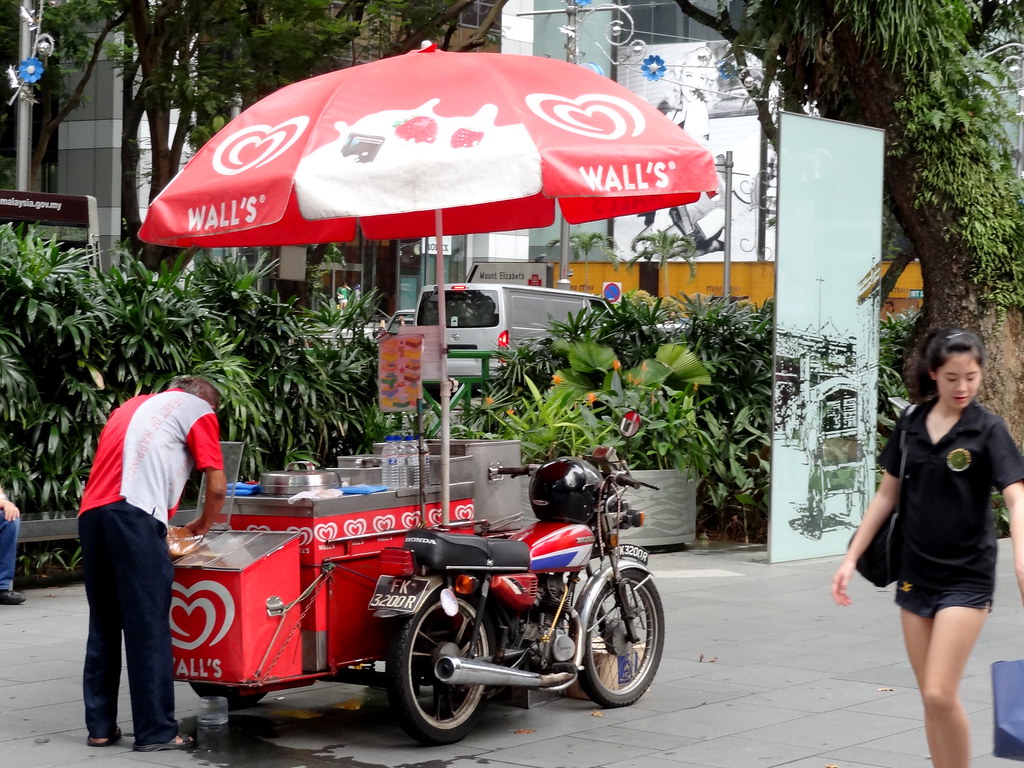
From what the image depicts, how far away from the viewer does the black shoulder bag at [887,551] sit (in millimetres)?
4922

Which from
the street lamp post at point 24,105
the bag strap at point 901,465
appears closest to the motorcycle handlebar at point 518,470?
the bag strap at point 901,465

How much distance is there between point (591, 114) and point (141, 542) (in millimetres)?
2684

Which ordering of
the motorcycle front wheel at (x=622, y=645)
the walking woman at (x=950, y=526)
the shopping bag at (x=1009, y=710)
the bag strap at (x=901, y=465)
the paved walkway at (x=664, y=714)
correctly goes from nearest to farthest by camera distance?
the shopping bag at (x=1009, y=710)
the walking woman at (x=950, y=526)
the bag strap at (x=901, y=465)
the paved walkway at (x=664, y=714)
the motorcycle front wheel at (x=622, y=645)

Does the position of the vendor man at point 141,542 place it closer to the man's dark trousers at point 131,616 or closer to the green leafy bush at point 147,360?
the man's dark trousers at point 131,616

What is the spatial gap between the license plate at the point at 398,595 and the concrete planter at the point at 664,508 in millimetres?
5849

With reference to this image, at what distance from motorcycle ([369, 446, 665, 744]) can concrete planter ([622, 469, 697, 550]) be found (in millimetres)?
4665

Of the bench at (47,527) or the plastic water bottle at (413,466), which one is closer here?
the plastic water bottle at (413,466)

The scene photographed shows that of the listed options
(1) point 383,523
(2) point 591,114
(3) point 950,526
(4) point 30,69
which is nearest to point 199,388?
(1) point 383,523

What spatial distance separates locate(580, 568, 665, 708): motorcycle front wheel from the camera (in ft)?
21.6

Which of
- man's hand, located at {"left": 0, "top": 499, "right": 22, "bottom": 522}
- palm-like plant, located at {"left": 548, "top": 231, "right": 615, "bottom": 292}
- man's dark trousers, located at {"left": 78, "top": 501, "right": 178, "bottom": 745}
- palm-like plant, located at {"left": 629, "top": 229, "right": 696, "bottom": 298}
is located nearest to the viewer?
man's dark trousers, located at {"left": 78, "top": 501, "right": 178, "bottom": 745}

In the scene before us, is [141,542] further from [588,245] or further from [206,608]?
[588,245]

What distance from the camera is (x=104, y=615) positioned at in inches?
232

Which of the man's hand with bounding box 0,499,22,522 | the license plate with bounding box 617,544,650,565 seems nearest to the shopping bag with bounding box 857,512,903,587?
the license plate with bounding box 617,544,650,565

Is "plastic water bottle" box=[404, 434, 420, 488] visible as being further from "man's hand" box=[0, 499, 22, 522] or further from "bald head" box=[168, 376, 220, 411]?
"man's hand" box=[0, 499, 22, 522]
